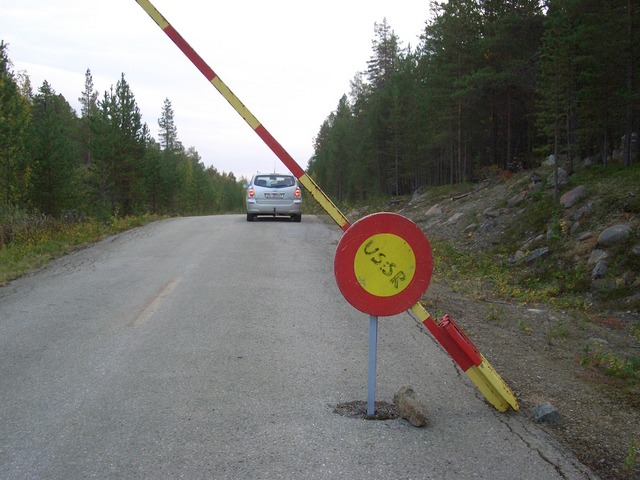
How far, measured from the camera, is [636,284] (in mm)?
8883

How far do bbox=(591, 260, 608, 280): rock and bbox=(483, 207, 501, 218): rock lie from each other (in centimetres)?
662

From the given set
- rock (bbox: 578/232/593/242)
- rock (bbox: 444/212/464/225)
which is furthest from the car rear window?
rock (bbox: 578/232/593/242)

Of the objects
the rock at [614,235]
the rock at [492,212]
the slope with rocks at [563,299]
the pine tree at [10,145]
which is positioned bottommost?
the slope with rocks at [563,299]

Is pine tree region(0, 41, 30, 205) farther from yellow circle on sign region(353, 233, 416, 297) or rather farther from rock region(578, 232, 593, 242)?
yellow circle on sign region(353, 233, 416, 297)

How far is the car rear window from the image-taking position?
64.5 ft

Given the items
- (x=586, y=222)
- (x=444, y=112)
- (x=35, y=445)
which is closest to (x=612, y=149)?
(x=586, y=222)

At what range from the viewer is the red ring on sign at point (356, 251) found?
13.4 ft

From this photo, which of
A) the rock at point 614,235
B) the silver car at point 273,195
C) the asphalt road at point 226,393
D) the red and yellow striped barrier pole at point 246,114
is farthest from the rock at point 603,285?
the silver car at point 273,195

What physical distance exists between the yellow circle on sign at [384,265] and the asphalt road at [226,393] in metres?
0.98

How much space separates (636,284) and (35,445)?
8.58 metres

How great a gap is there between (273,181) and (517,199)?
809 centimetres

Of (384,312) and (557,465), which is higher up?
(384,312)

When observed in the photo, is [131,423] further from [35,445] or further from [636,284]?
[636,284]

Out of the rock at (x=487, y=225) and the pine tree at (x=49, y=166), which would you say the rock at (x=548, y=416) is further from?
the pine tree at (x=49, y=166)
